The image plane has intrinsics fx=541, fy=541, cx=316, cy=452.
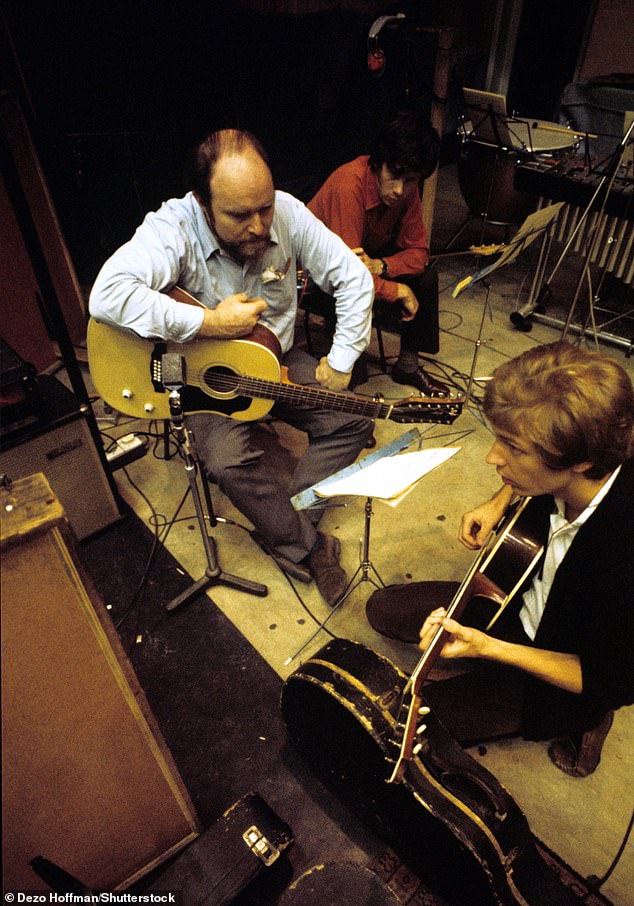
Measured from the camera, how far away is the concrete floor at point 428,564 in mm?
1661

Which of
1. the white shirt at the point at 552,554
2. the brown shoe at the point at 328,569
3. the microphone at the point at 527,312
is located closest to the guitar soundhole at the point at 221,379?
the brown shoe at the point at 328,569

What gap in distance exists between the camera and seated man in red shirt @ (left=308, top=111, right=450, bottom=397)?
2.79 m

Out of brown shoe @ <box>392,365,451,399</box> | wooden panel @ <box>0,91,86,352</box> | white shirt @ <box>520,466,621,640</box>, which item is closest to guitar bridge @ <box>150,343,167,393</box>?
wooden panel @ <box>0,91,86,352</box>

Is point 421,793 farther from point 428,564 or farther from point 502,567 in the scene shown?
point 428,564

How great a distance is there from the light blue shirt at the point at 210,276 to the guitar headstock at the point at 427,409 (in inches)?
19.2

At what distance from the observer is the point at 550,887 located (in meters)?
1.31

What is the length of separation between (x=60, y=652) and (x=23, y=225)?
1.49 meters

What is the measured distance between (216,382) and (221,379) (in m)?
0.03

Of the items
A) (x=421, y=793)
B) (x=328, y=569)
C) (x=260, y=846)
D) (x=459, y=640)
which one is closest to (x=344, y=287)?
(x=328, y=569)

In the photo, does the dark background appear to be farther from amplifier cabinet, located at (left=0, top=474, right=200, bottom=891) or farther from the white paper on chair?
amplifier cabinet, located at (left=0, top=474, right=200, bottom=891)

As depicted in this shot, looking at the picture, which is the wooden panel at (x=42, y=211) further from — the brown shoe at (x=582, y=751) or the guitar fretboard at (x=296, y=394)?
the brown shoe at (x=582, y=751)

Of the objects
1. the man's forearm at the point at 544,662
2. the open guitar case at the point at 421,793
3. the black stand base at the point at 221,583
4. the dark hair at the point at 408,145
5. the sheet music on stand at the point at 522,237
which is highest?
the dark hair at the point at 408,145

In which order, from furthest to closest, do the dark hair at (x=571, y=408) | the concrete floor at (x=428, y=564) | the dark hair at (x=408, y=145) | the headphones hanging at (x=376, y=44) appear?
the headphones hanging at (x=376, y=44)
the dark hair at (x=408, y=145)
the concrete floor at (x=428, y=564)
the dark hair at (x=571, y=408)

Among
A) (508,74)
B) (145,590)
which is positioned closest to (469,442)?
(145,590)
